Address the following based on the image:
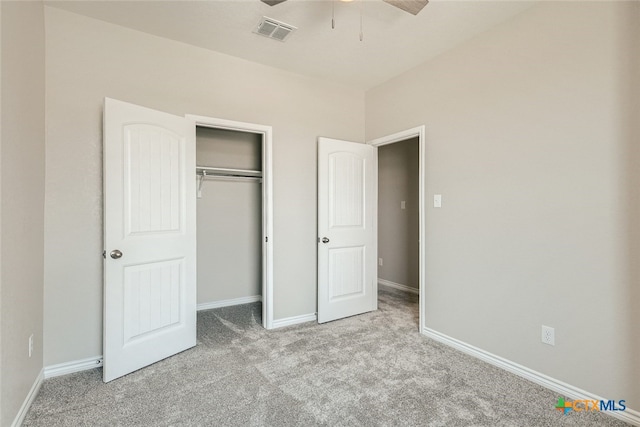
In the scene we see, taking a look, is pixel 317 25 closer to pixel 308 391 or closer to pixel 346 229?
pixel 346 229

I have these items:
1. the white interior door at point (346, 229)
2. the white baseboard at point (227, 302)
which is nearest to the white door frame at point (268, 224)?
the white interior door at point (346, 229)

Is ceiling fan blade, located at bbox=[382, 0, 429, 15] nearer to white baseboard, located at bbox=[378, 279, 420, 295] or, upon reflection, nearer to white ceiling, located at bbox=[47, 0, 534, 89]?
white ceiling, located at bbox=[47, 0, 534, 89]

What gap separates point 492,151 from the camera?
2.53 m

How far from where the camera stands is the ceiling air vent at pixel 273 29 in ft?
8.02

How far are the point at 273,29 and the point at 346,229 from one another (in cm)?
208

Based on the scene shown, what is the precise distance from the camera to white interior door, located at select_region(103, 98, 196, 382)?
227cm

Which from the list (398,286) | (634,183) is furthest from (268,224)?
(634,183)

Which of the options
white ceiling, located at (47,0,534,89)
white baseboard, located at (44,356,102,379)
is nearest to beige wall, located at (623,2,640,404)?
white ceiling, located at (47,0,534,89)

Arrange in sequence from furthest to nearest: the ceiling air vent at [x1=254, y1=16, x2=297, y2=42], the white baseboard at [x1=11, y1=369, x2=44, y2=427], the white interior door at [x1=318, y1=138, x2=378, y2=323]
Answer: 1. the white interior door at [x1=318, y1=138, x2=378, y2=323]
2. the ceiling air vent at [x1=254, y1=16, x2=297, y2=42]
3. the white baseboard at [x1=11, y1=369, x2=44, y2=427]

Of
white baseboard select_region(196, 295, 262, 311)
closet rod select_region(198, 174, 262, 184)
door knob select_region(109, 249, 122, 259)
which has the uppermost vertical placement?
closet rod select_region(198, 174, 262, 184)

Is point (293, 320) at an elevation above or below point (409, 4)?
below

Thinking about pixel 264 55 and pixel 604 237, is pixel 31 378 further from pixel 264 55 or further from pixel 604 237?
pixel 604 237

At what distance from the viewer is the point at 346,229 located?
358 cm
